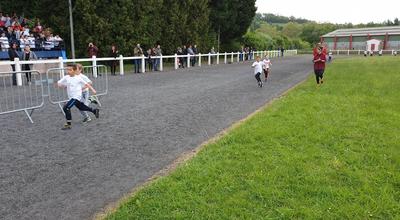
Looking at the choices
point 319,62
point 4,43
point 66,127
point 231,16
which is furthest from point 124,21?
point 66,127

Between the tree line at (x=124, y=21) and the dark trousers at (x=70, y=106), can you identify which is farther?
the tree line at (x=124, y=21)

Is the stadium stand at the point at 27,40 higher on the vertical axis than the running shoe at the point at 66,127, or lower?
higher

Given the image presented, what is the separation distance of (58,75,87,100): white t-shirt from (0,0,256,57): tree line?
20.3 m

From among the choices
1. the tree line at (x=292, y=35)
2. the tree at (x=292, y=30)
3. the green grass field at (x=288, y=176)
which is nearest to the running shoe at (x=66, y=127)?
the green grass field at (x=288, y=176)

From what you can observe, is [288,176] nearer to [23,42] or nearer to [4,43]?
[23,42]

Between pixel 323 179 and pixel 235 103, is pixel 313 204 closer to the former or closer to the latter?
pixel 323 179

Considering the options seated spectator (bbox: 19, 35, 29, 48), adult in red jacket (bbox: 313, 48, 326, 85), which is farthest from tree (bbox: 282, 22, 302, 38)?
adult in red jacket (bbox: 313, 48, 326, 85)

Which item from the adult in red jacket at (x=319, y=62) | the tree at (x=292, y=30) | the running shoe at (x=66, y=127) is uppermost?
the tree at (x=292, y=30)

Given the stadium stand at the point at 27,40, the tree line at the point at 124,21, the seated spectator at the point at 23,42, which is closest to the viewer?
the seated spectator at the point at 23,42

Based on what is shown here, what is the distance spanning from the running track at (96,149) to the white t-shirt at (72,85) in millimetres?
685

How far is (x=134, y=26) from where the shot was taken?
102 feet

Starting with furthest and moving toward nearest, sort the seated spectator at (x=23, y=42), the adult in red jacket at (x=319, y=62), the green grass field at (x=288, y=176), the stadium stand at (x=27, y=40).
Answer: the stadium stand at (x=27, y=40), the seated spectator at (x=23, y=42), the adult in red jacket at (x=319, y=62), the green grass field at (x=288, y=176)

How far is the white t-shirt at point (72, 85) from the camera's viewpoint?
28.2 ft

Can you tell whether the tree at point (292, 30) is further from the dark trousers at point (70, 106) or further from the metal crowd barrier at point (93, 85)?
the dark trousers at point (70, 106)
